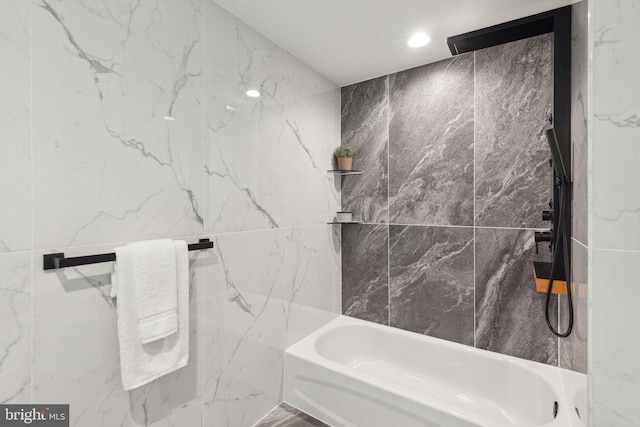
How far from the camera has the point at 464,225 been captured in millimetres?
2010

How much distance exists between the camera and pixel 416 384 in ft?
6.69

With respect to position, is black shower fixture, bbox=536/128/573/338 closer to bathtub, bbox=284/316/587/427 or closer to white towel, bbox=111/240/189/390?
bathtub, bbox=284/316/587/427

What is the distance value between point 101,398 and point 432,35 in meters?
2.38

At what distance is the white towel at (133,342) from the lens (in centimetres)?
106

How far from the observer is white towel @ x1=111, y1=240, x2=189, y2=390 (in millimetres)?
1062

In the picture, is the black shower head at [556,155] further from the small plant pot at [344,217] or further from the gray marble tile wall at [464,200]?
the small plant pot at [344,217]

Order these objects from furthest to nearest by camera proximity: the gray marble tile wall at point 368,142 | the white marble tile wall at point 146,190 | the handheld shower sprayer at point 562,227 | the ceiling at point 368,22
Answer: the gray marble tile wall at point 368,142 < the ceiling at point 368,22 < the handheld shower sprayer at point 562,227 < the white marble tile wall at point 146,190

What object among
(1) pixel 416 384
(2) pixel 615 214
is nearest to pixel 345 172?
(1) pixel 416 384

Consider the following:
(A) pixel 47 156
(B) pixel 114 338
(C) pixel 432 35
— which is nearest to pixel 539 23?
(C) pixel 432 35

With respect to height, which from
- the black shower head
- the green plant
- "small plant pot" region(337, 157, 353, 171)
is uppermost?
the green plant

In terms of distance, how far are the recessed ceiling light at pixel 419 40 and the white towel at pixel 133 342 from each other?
69.0 inches

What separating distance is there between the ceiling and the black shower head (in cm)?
81

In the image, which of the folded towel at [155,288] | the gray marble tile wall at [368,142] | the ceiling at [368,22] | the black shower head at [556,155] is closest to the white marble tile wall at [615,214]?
the black shower head at [556,155]

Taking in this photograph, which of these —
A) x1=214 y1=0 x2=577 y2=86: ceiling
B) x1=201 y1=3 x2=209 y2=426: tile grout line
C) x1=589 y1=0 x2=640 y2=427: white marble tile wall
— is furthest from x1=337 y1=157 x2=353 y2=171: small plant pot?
x1=589 y1=0 x2=640 y2=427: white marble tile wall
